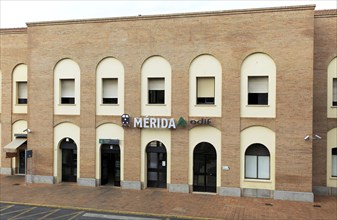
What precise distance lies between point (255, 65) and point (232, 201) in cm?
818

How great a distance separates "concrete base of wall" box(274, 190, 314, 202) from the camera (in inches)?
661

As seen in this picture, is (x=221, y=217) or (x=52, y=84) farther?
(x=52, y=84)

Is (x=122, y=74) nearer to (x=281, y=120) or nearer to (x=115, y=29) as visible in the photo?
(x=115, y=29)

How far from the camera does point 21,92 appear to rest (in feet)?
78.4

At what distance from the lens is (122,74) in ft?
64.8

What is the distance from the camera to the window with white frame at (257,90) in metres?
17.9

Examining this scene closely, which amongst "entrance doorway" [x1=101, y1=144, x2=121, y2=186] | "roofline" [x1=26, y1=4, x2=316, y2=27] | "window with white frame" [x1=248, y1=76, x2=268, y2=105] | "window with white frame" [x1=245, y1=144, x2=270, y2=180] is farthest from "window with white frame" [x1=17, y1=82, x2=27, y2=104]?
"window with white frame" [x1=245, y1=144, x2=270, y2=180]

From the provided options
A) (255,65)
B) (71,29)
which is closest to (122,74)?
(71,29)

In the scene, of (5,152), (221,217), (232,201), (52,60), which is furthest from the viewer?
(5,152)

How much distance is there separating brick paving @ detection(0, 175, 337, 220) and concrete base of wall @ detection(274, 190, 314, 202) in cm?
35

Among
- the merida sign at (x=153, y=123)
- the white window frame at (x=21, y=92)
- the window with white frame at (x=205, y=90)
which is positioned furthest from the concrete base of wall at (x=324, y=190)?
the white window frame at (x=21, y=92)

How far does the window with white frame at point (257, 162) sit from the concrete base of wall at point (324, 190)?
3.42 metres

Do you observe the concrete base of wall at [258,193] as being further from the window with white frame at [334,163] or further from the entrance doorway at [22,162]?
the entrance doorway at [22,162]

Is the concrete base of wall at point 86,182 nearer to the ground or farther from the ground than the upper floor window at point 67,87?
nearer to the ground
